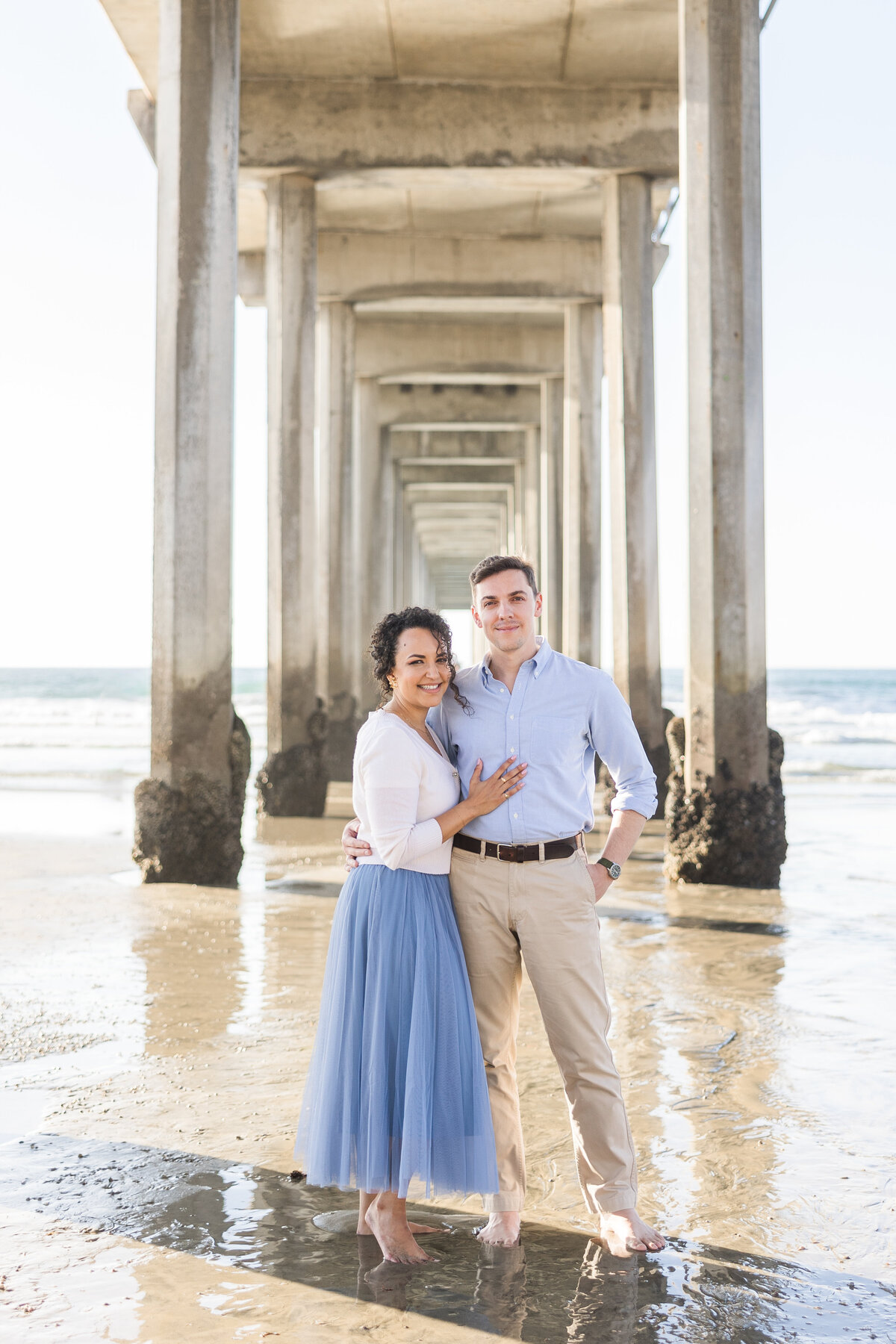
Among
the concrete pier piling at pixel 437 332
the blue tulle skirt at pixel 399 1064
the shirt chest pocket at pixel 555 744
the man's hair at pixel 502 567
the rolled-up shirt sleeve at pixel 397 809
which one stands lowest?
the blue tulle skirt at pixel 399 1064

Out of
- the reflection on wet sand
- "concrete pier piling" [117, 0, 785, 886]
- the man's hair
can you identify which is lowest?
the reflection on wet sand

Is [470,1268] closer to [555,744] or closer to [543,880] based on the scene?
[543,880]

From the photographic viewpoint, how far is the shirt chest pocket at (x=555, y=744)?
3152 millimetres

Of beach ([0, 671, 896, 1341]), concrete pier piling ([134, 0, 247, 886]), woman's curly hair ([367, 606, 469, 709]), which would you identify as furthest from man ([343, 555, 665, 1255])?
concrete pier piling ([134, 0, 247, 886])

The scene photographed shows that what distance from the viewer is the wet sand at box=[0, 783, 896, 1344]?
2.65 m

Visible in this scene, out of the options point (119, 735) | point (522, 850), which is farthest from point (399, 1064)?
point (119, 735)

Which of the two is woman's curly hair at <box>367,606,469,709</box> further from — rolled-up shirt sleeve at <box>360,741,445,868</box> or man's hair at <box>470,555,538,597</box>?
rolled-up shirt sleeve at <box>360,741,445,868</box>

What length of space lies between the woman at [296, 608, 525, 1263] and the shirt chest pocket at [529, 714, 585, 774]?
0.09 metres

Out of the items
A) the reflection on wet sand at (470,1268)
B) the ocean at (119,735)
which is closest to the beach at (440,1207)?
the reflection on wet sand at (470,1268)

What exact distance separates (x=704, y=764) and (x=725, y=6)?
509 centimetres

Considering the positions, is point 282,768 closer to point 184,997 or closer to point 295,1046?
point 184,997

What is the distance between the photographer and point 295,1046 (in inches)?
181

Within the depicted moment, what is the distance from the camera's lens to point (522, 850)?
10.2 ft

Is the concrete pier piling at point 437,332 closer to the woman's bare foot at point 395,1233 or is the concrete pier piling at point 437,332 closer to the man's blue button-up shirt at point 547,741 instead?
the man's blue button-up shirt at point 547,741
